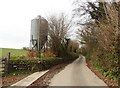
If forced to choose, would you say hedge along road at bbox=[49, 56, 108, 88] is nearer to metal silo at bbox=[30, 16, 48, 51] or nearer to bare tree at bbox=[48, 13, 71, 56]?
metal silo at bbox=[30, 16, 48, 51]

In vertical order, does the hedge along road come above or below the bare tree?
below

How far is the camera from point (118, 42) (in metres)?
17.1

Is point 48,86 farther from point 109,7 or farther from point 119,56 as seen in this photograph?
point 109,7

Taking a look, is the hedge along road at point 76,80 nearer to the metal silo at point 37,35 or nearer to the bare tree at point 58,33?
the metal silo at point 37,35

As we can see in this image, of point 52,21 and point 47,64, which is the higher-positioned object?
point 52,21

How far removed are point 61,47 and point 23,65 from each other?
25.9 metres

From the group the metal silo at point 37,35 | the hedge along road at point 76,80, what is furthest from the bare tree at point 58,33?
the hedge along road at point 76,80

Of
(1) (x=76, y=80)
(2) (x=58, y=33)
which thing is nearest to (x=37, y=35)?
(2) (x=58, y=33)

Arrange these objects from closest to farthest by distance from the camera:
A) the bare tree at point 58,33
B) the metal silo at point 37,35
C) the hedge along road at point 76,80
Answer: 1. the hedge along road at point 76,80
2. the metal silo at point 37,35
3. the bare tree at point 58,33

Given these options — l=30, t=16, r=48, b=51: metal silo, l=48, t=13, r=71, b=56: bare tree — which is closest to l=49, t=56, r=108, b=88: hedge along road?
l=30, t=16, r=48, b=51: metal silo

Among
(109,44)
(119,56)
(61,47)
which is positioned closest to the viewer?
(119,56)

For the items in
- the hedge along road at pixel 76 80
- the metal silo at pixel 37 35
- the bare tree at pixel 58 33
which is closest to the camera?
the hedge along road at pixel 76 80

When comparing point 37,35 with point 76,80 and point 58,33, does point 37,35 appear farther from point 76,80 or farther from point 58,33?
point 76,80

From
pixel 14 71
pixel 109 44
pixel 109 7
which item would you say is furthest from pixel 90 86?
pixel 14 71
